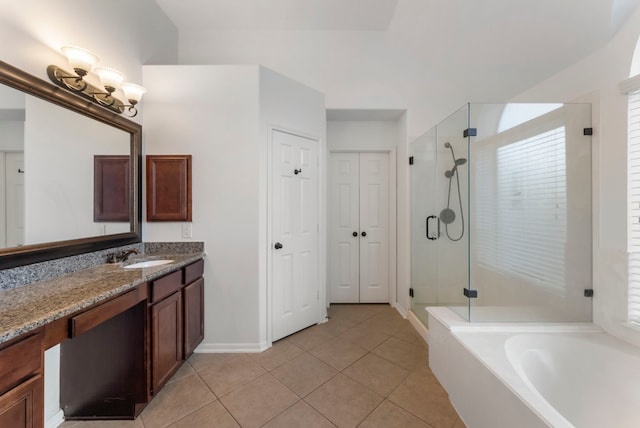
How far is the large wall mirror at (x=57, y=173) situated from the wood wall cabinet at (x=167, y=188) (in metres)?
0.12

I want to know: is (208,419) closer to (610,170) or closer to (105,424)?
(105,424)

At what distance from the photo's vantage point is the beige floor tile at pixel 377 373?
167 cm

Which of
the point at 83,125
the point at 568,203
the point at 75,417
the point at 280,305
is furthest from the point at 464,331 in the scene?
the point at 83,125

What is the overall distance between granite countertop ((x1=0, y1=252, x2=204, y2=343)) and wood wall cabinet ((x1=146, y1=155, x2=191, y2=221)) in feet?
1.73

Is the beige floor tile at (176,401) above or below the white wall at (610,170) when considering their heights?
below

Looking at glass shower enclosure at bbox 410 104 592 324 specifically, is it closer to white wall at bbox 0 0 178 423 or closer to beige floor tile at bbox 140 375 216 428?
beige floor tile at bbox 140 375 216 428

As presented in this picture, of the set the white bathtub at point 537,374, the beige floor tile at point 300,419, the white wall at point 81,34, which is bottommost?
the beige floor tile at point 300,419

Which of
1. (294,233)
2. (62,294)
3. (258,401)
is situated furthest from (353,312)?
(62,294)

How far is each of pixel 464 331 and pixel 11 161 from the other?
2.76m

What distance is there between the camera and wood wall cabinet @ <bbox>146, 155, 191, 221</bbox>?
6.82 ft

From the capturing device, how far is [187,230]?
6.93 feet

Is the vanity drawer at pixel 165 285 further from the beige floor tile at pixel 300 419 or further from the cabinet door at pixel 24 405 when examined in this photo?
the beige floor tile at pixel 300 419

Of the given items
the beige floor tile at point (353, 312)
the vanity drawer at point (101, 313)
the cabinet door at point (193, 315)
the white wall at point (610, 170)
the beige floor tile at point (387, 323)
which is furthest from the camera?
the beige floor tile at point (353, 312)

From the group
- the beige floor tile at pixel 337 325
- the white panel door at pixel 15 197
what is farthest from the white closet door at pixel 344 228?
the white panel door at pixel 15 197
